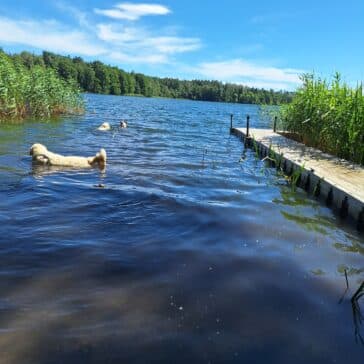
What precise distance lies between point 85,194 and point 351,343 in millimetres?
6623

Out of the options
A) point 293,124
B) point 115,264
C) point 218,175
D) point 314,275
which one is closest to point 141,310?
point 115,264

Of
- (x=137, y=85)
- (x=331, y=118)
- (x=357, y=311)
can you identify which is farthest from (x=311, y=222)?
(x=137, y=85)

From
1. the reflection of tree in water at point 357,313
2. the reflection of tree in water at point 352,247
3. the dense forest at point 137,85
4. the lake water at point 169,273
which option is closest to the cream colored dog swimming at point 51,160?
the lake water at point 169,273

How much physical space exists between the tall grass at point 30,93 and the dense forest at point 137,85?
6292 cm

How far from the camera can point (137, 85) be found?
436 ft

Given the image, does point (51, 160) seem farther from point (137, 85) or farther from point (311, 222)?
point (137, 85)

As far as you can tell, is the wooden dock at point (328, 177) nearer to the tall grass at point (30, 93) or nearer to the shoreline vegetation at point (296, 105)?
the shoreline vegetation at point (296, 105)

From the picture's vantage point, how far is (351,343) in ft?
14.2

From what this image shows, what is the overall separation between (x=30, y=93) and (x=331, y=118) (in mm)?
16893

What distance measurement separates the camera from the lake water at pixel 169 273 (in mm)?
4090

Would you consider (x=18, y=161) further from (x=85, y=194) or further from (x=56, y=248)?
(x=56, y=248)

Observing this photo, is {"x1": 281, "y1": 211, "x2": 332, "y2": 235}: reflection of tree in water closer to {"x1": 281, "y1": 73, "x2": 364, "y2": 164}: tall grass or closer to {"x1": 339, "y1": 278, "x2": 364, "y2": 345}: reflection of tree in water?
{"x1": 339, "y1": 278, "x2": 364, "y2": 345}: reflection of tree in water

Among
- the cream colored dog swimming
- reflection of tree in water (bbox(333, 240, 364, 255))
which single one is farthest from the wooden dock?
the cream colored dog swimming

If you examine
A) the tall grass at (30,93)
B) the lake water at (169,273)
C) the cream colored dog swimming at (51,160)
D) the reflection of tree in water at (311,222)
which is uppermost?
the tall grass at (30,93)
